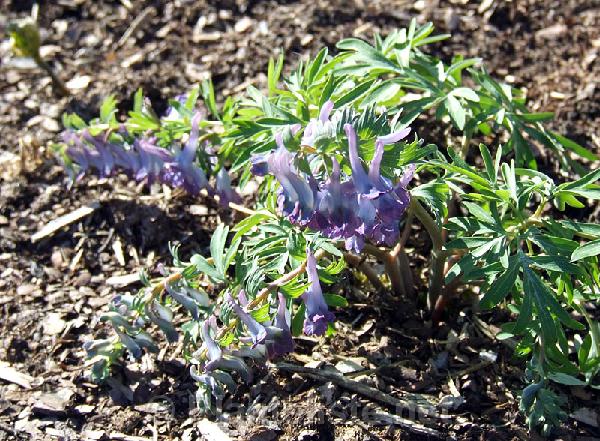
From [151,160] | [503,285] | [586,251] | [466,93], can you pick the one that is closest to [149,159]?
[151,160]

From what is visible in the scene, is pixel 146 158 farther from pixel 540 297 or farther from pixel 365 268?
pixel 540 297

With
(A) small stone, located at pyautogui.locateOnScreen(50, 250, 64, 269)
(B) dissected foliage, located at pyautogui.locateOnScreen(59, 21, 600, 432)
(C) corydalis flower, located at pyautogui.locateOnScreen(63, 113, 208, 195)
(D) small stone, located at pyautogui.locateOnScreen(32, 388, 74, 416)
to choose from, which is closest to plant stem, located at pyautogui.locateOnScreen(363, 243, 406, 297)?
(B) dissected foliage, located at pyautogui.locateOnScreen(59, 21, 600, 432)

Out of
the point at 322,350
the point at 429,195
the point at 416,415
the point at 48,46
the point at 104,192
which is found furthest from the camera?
the point at 48,46

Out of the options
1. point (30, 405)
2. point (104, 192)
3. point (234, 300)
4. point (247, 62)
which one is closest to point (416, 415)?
point (234, 300)

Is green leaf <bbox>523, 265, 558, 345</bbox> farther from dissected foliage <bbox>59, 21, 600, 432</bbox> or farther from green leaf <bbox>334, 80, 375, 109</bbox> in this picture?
green leaf <bbox>334, 80, 375, 109</bbox>

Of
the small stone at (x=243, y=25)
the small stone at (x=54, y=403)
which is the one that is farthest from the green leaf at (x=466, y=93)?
the small stone at (x=243, y=25)

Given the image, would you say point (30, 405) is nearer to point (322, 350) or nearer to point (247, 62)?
point (322, 350)

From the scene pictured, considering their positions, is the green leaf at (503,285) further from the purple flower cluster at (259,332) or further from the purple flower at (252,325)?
the purple flower at (252,325)
